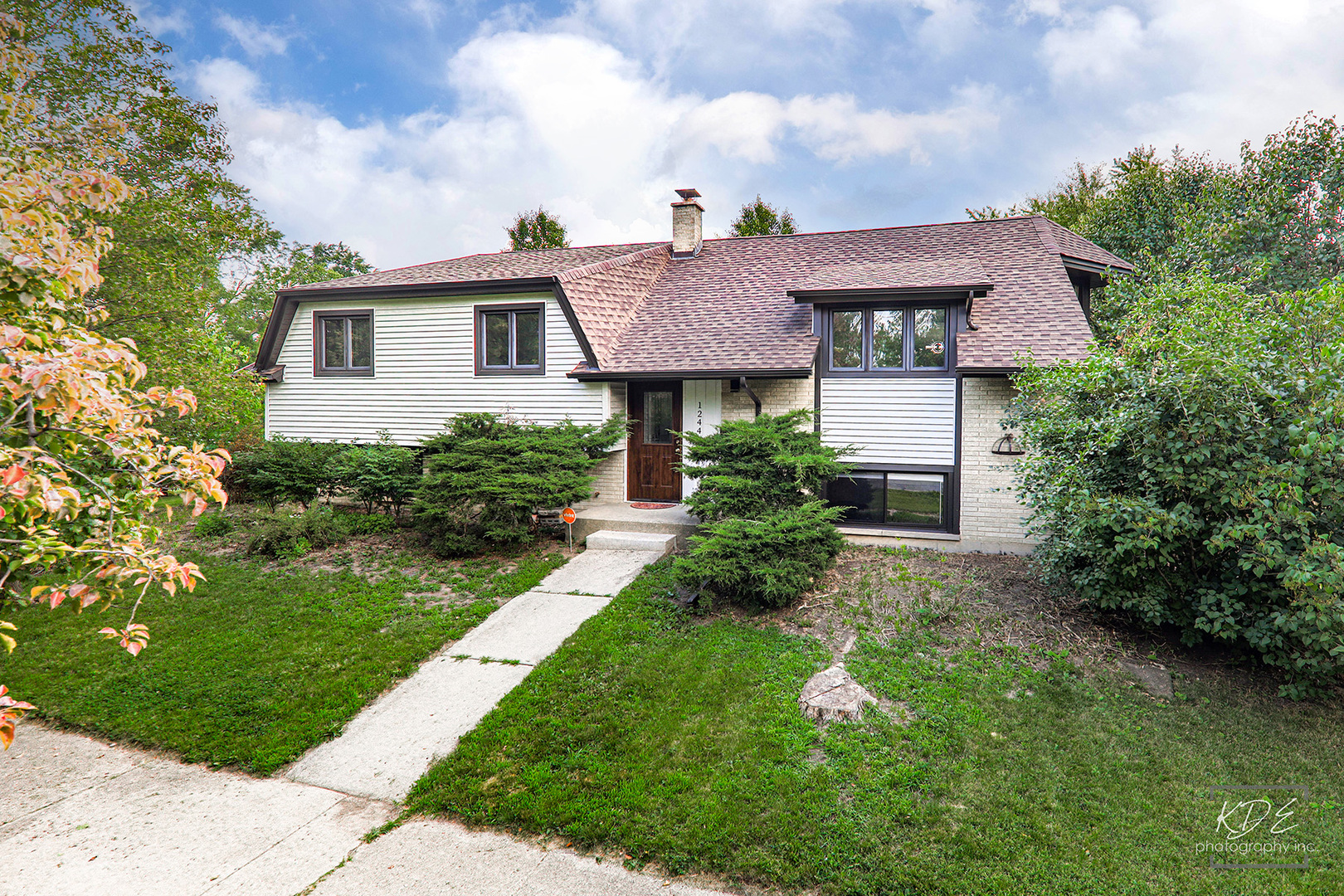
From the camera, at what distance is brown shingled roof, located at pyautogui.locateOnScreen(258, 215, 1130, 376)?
10125mm

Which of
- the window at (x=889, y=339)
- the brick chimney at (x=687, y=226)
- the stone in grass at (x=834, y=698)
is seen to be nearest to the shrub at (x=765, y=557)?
the stone in grass at (x=834, y=698)

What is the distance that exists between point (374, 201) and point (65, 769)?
48.0 ft

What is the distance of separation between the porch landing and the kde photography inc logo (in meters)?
6.36

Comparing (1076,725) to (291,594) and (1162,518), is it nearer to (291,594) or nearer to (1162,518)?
(1162,518)

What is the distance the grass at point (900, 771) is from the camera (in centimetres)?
357

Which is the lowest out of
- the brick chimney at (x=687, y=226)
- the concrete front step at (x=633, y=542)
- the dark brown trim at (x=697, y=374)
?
the concrete front step at (x=633, y=542)

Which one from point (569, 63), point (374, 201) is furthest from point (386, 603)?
point (374, 201)

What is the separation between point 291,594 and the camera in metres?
8.01

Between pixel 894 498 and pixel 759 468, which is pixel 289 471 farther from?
pixel 894 498

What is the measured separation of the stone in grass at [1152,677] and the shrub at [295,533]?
10084 millimetres

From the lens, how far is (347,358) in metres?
12.7

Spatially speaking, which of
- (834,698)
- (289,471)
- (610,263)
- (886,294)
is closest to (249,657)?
(289,471)

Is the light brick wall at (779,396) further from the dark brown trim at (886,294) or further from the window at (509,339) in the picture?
the window at (509,339)

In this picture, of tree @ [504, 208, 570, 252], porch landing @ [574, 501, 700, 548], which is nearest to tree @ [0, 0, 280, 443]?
porch landing @ [574, 501, 700, 548]
